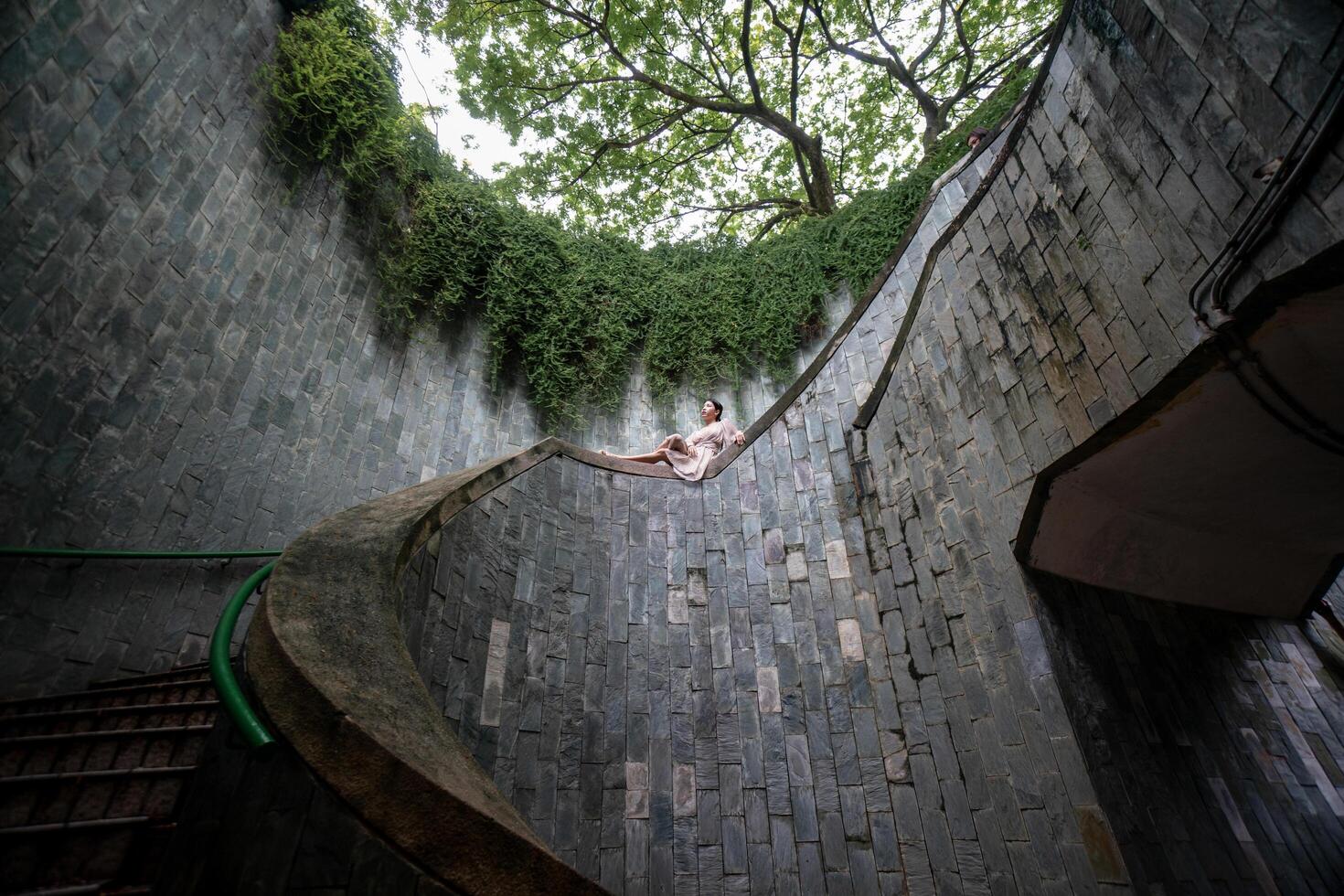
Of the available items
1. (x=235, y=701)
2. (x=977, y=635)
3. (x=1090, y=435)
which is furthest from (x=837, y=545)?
(x=235, y=701)

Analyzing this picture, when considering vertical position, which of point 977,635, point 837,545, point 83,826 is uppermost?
point 837,545

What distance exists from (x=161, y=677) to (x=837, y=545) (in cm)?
463

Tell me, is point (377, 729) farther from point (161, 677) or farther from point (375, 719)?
point (161, 677)

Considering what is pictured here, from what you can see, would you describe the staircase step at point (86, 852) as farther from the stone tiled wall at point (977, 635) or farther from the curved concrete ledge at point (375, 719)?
the stone tiled wall at point (977, 635)

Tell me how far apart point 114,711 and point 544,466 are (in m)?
3.12

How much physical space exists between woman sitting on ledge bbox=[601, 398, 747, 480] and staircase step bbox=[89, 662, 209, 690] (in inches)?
129

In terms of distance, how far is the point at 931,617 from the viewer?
13.6 ft

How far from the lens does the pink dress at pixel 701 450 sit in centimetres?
603

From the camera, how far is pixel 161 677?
3.58 m

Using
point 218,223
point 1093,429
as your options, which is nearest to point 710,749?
point 1093,429

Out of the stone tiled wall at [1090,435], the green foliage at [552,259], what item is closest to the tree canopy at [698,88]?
the green foliage at [552,259]

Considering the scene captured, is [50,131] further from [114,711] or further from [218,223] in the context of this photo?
[114,711]

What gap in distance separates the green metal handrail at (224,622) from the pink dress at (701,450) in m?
3.49

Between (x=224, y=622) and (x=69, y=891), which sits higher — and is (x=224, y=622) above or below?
above
